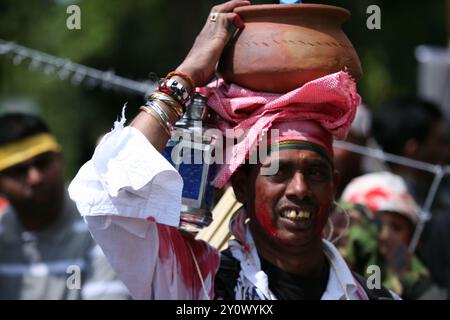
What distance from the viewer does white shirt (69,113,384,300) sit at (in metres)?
2.84

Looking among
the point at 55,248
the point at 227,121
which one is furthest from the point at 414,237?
the point at 227,121

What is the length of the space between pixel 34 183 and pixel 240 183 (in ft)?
7.85

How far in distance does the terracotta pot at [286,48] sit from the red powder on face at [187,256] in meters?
0.55

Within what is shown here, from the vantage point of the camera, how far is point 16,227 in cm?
546

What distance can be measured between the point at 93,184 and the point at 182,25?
9.18 metres

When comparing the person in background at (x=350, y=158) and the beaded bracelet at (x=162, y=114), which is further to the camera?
the person in background at (x=350, y=158)

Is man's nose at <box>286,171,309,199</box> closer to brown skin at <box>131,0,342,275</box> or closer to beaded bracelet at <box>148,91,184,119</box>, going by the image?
brown skin at <box>131,0,342,275</box>

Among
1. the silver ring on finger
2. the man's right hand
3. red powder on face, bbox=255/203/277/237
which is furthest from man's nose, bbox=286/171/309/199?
the silver ring on finger

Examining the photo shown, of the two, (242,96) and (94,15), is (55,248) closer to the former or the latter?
(242,96)

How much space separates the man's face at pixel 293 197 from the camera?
314 cm

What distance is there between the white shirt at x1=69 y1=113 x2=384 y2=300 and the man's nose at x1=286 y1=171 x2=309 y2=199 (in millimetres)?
315

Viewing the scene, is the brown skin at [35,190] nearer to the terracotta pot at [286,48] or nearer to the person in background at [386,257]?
the person in background at [386,257]

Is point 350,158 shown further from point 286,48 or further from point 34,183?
point 286,48

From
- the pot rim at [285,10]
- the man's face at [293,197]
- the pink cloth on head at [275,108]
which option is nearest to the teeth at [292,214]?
the man's face at [293,197]
